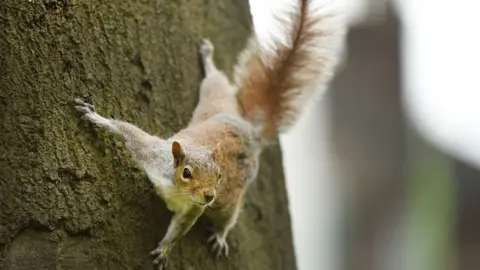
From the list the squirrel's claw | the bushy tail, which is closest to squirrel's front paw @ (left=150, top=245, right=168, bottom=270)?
the squirrel's claw

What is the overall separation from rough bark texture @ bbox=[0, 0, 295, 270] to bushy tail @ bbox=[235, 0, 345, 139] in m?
0.17

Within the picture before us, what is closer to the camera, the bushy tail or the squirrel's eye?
the squirrel's eye

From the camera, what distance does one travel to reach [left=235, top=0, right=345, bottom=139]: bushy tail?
1.26 meters

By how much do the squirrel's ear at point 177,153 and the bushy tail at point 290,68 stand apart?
1.03 feet

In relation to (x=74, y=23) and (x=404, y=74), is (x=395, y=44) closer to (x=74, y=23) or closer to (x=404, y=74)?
(x=404, y=74)

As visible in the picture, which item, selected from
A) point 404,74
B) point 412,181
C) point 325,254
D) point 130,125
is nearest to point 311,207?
point 325,254

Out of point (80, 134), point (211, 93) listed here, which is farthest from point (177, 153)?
point (211, 93)

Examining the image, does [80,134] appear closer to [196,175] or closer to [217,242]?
[196,175]

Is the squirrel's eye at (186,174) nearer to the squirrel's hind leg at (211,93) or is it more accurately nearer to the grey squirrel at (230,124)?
the grey squirrel at (230,124)

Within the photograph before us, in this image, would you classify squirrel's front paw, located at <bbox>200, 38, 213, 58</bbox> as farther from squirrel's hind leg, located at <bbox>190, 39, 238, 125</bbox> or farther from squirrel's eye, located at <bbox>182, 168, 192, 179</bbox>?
squirrel's eye, located at <bbox>182, 168, 192, 179</bbox>

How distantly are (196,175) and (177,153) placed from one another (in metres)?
0.04

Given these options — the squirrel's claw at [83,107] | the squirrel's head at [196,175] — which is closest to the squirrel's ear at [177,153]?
the squirrel's head at [196,175]

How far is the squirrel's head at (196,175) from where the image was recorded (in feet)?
3.30

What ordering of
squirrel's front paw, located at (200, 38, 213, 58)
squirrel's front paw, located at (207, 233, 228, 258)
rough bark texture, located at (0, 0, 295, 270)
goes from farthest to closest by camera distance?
squirrel's front paw, located at (200, 38, 213, 58)
squirrel's front paw, located at (207, 233, 228, 258)
rough bark texture, located at (0, 0, 295, 270)
